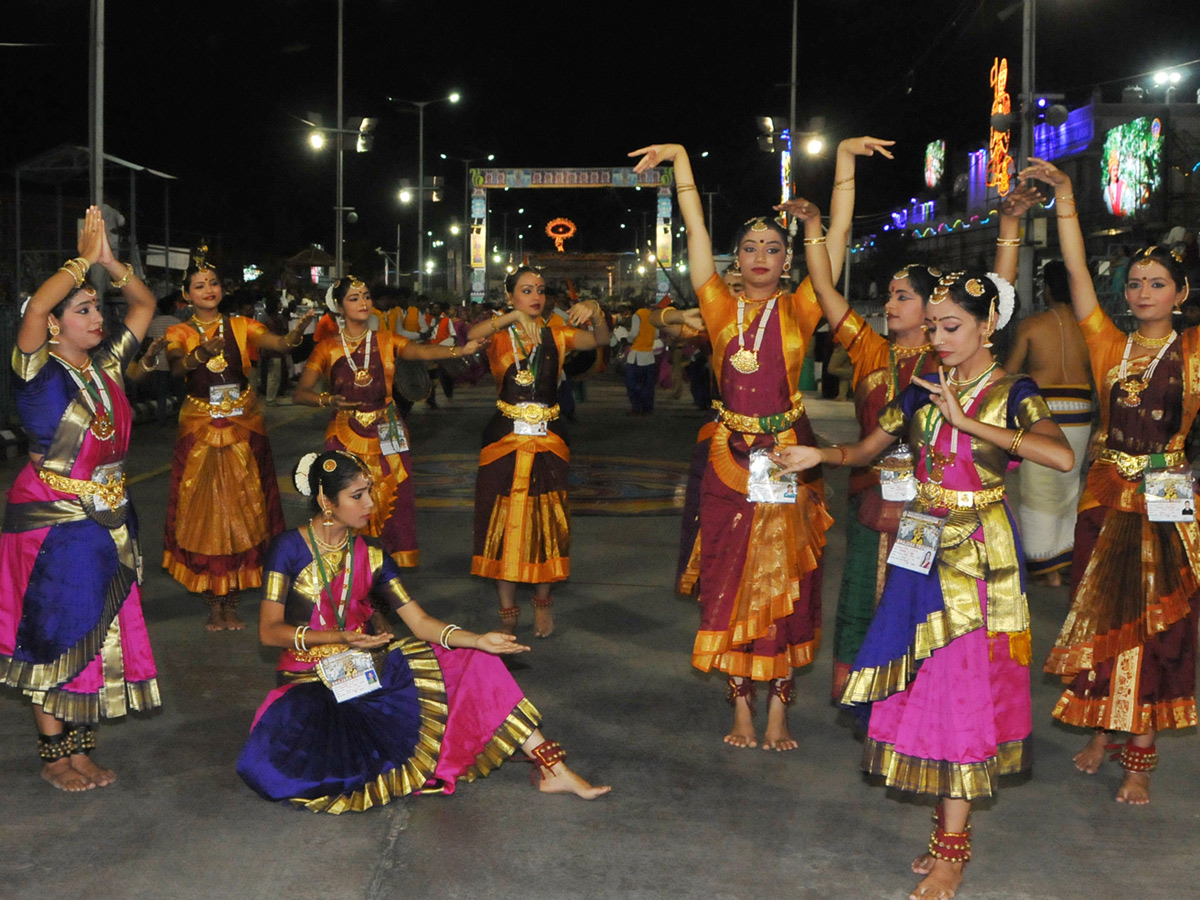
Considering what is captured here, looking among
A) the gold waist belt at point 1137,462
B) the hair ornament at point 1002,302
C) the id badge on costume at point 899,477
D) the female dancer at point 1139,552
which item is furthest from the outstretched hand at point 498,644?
the gold waist belt at point 1137,462

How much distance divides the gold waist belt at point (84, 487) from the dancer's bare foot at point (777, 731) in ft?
8.83

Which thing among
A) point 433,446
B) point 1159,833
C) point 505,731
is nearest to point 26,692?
point 505,731

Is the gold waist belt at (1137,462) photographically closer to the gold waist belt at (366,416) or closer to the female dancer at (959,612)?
the female dancer at (959,612)

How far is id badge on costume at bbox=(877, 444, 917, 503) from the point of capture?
16.8 feet

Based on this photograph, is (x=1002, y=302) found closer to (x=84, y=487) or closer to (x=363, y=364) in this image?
(x=84, y=487)

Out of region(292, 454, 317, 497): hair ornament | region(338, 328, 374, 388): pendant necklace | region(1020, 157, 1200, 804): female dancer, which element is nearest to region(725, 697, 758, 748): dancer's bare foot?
region(1020, 157, 1200, 804): female dancer

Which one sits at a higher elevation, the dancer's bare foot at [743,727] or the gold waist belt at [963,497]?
the gold waist belt at [963,497]

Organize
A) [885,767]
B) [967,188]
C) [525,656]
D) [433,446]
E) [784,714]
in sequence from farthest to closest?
[967,188] → [433,446] → [525,656] → [784,714] → [885,767]

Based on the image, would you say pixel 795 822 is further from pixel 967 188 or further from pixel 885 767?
pixel 967 188

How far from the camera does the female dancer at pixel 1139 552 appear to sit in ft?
16.4

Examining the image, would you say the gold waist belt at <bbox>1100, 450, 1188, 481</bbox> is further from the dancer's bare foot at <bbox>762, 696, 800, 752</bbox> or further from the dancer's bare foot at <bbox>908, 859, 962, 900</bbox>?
the dancer's bare foot at <bbox>908, 859, 962, 900</bbox>

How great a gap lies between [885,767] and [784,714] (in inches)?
53.3

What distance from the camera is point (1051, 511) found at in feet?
27.8

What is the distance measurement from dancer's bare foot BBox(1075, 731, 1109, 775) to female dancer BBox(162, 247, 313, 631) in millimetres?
4410
